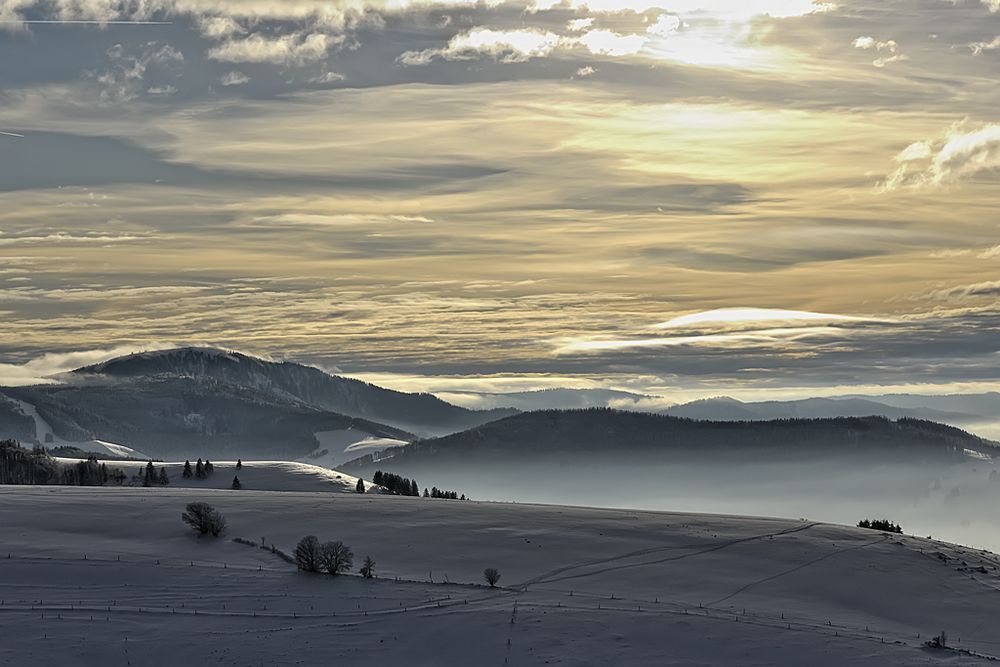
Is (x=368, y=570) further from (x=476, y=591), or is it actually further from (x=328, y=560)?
(x=476, y=591)

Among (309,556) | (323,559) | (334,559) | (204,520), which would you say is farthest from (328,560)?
(204,520)

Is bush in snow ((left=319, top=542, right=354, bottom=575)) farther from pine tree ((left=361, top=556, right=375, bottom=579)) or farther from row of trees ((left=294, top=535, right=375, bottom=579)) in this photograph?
pine tree ((left=361, top=556, right=375, bottom=579))

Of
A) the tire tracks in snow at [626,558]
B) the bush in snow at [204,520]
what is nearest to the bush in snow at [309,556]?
the tire tracks in snow at [626,558]

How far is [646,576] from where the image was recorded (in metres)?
89.1

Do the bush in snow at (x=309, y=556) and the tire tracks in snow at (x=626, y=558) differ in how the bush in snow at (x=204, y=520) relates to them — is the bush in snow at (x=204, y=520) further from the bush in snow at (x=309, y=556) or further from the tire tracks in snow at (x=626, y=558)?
the tire tracks in snow at (x=626, y=558)

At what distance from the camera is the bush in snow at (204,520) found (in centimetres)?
10094

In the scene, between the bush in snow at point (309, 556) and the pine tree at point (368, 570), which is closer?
the pine tree at point (368, 570)

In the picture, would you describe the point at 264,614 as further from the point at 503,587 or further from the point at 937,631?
the point at 937,631

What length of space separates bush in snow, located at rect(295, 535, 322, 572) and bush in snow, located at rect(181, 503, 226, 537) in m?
15.9

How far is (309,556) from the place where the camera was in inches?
3450

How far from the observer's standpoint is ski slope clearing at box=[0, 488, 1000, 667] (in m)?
69.6

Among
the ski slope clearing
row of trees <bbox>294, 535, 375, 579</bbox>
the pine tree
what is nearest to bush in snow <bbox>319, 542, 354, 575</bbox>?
row of trees <bbox>294, 535, 375, 579</bbox>

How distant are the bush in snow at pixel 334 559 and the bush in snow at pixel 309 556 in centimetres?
32

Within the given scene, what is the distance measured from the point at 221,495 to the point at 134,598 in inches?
1968
